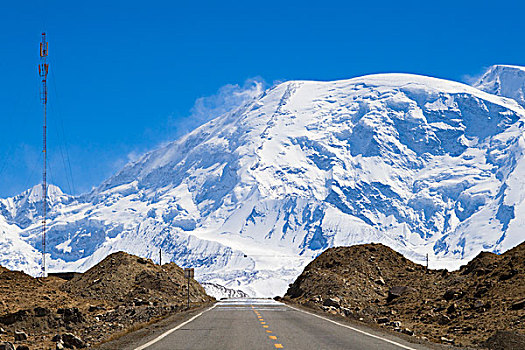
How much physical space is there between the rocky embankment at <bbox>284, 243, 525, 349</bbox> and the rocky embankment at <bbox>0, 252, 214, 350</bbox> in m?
12.4

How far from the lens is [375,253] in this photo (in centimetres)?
7638

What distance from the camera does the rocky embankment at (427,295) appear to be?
29.3 meters

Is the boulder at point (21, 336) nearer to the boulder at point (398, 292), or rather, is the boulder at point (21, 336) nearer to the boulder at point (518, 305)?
the boulder at point (518, 305)

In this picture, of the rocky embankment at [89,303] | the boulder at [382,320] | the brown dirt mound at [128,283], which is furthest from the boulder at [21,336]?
the brown dirt mound at [128,283]

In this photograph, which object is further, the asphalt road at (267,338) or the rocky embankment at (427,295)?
the rocky embankment at (427,295)

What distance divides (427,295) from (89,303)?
91.0ft

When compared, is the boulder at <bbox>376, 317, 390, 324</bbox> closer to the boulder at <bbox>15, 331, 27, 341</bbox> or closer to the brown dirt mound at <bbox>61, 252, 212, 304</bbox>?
the boulder at <bbox>15, 331, 27, 341</bbox>

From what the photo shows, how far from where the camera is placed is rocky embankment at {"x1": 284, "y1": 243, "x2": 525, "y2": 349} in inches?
1152

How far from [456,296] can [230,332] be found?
17.9 meters

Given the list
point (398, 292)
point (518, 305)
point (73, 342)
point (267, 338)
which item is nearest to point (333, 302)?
point (398, 292)

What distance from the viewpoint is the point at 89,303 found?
2354 inches

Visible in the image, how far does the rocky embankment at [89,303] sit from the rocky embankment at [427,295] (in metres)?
12.4

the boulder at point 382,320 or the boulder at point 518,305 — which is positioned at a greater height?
the boulder at point 382,320

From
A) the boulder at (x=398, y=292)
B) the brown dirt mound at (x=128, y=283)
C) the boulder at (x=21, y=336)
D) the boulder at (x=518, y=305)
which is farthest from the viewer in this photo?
the brown dirt mound at (x=128, y=283)
